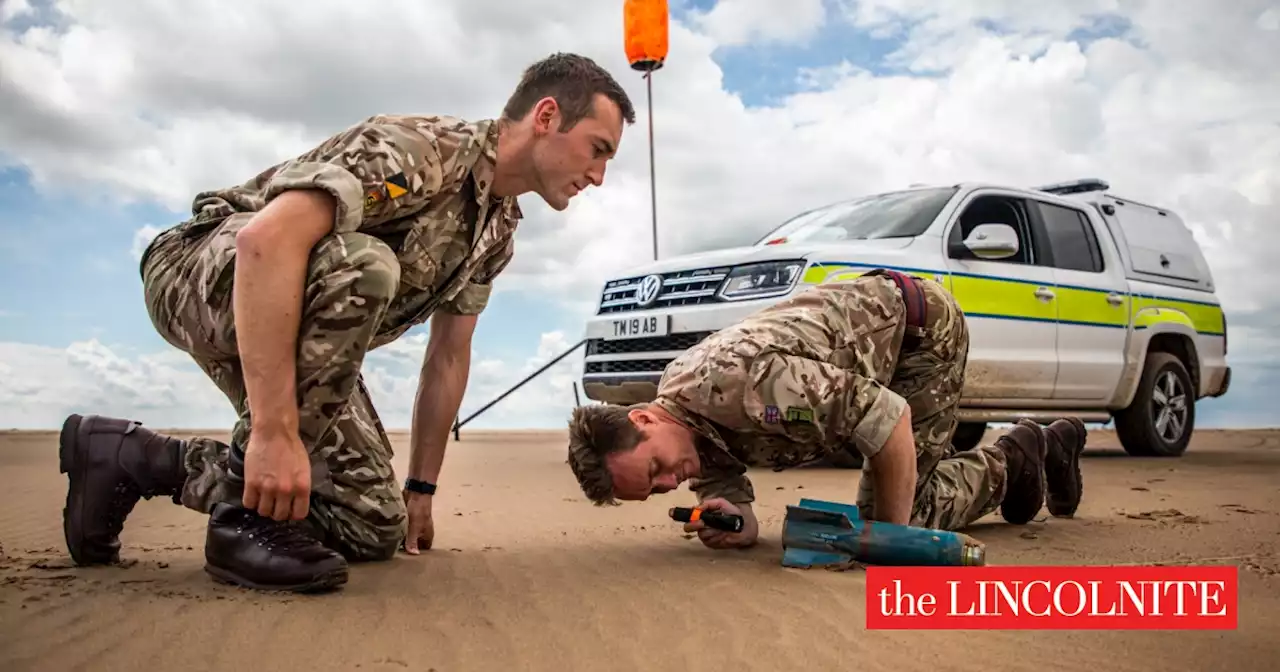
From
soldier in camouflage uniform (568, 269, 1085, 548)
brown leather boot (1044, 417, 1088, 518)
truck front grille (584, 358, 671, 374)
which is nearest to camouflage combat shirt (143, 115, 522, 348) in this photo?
soldier in camouflage uniform (568, 269, 1085, 548)

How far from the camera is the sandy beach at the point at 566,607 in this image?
2201 millimetres

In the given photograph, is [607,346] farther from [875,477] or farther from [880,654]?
[880,654]

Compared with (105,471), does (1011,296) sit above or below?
above

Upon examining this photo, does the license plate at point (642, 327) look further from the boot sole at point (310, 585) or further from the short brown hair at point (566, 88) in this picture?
the boot sole at point (310, 585)

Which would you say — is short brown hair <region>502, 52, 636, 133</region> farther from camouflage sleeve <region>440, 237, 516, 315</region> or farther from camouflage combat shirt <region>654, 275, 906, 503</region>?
camouflage combat shirt <region>654, 275, 906, 503</region>

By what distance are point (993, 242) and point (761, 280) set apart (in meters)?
1.53

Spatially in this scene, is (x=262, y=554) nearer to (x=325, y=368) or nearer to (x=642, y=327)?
(x=325, y=368)

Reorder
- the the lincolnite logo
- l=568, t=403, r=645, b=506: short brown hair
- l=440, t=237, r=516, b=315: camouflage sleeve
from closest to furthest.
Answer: l=568, t=403, r=645, b=506: short brown hair, l=440, t=237, r=516, b=315: camouflage sleeve, the the lincolnite logo

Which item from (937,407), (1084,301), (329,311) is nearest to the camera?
(329,311)

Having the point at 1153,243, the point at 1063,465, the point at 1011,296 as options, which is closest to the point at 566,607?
the point at 1063,465

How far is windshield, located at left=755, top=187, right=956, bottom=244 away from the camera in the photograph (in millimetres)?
7113

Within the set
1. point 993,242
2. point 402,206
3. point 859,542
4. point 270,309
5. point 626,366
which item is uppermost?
point 993,242

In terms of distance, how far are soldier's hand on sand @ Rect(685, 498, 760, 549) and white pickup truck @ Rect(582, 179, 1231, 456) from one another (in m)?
2.72

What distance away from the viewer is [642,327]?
693cm
